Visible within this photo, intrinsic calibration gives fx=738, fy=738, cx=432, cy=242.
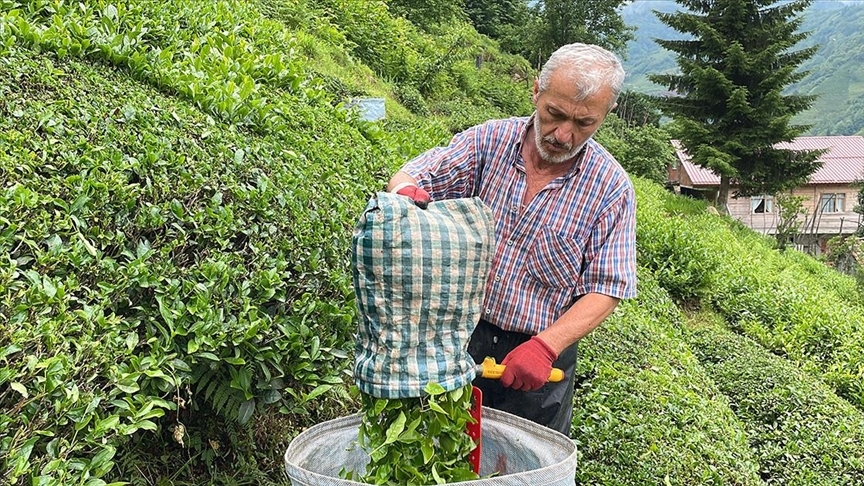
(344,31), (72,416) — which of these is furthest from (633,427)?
(344,31)

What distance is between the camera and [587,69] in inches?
94.1

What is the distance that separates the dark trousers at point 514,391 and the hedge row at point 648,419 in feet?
4.25

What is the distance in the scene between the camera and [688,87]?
18.8 m

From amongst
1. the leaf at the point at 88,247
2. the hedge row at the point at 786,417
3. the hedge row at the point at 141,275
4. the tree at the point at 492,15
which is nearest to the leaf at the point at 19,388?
the hedge row at the point at 141,275

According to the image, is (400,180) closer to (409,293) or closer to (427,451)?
(409,293)

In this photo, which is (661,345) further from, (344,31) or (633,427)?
(344,31)

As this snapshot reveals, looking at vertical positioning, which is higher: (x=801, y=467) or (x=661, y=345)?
(x=661, y=345)

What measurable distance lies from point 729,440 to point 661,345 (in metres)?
1.49

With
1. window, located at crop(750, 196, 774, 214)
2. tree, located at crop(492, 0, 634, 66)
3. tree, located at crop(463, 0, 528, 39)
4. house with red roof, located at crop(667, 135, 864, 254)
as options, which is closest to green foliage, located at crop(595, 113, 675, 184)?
tree, located at crop(492, 0, 634, 66)

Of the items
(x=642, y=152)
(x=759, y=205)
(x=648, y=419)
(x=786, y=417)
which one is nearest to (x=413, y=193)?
(x=648, y=419)

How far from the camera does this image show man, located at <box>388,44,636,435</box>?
2.43m

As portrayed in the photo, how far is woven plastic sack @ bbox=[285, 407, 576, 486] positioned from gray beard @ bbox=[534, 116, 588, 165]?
0.90 metres

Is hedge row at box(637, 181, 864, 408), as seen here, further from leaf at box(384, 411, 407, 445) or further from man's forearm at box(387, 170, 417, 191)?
leaf at box(384, 411, 407, 445)

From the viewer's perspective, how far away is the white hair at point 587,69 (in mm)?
2389
